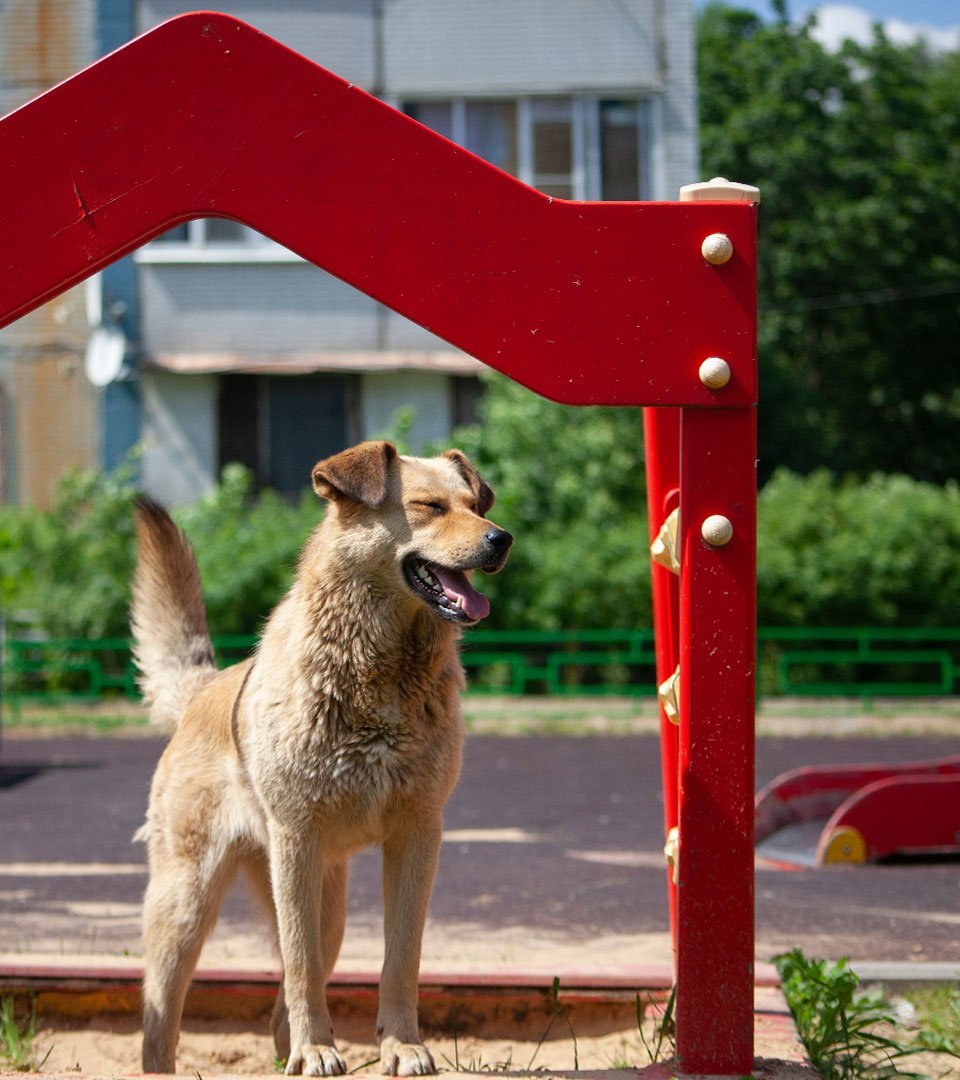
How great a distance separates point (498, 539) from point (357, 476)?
1.65 feet

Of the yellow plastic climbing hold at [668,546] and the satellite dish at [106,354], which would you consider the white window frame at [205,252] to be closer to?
the satellite dish at [106,354]

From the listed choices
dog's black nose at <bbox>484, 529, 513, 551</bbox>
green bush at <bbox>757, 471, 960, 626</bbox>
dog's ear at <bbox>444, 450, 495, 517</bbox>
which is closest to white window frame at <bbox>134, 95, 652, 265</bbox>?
green bush at <bbox>757, 471, 960, 626</bbox>

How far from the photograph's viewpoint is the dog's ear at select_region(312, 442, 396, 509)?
4418mm

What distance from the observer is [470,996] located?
539 centimetres

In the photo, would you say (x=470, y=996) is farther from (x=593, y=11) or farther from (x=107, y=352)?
(x=593, y=11)

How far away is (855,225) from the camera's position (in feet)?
108

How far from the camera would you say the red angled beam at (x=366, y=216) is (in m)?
3.78

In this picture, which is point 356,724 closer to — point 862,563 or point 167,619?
point 167,619

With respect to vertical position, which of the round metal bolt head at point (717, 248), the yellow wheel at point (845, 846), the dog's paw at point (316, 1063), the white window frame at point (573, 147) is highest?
the white window frame at point (573, 147)

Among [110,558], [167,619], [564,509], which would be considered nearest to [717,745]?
[167,619]

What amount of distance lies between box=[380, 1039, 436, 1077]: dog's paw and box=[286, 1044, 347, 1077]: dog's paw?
14 cm

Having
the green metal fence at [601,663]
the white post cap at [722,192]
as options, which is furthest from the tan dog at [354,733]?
the green metal fence at [601,663]

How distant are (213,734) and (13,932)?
279 centimetres

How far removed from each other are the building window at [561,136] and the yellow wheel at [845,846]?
12.8 metres
